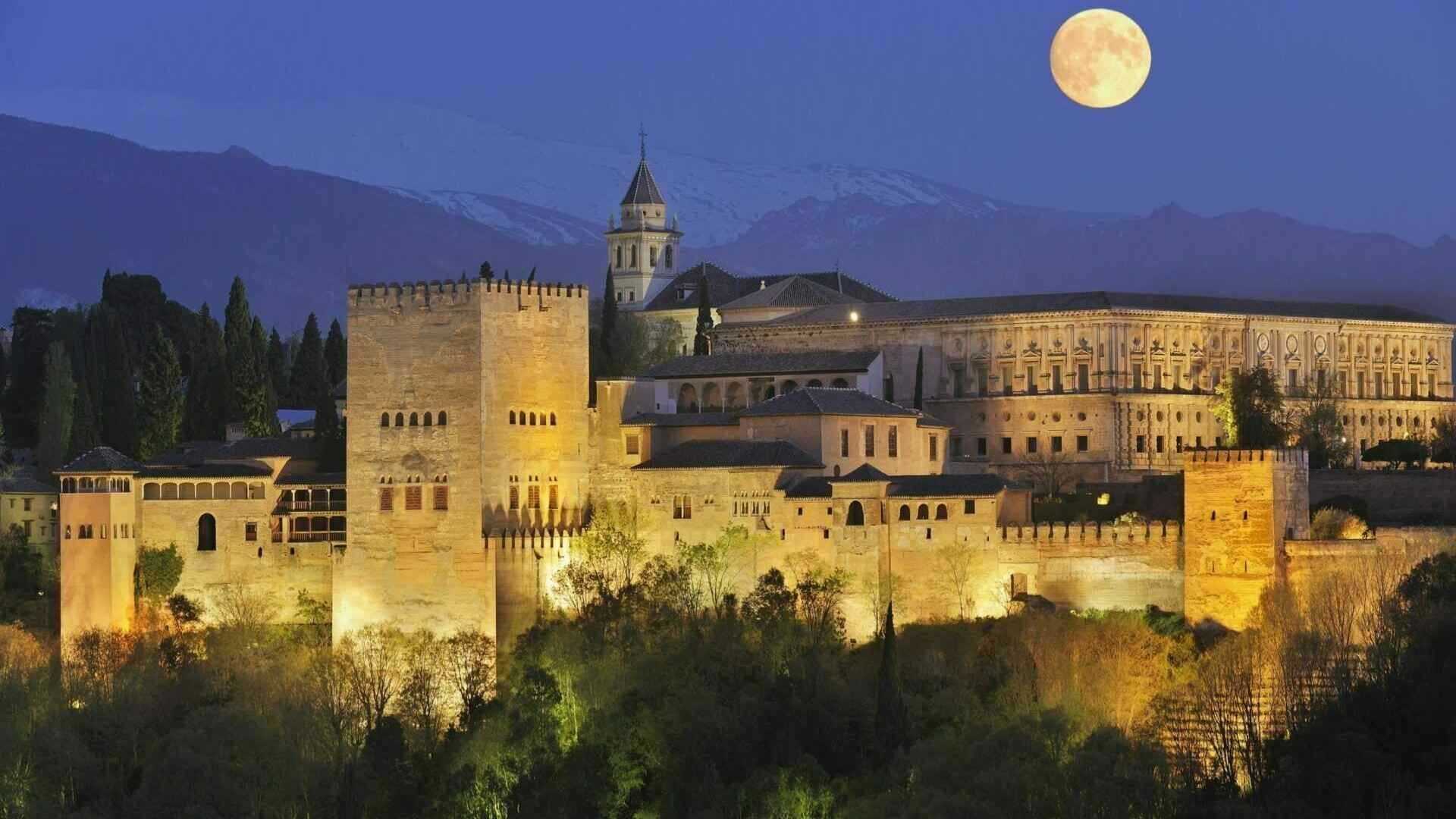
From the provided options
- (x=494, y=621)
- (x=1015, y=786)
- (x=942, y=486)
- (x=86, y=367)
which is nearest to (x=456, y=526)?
(x=494, y=621)

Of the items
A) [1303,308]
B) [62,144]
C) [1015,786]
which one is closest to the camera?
[1015,786]

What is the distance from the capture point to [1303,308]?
267ft

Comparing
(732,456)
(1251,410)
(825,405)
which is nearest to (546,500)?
(732,456)

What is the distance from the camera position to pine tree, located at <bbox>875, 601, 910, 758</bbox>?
160ft

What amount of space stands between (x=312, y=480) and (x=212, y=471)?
224 cm

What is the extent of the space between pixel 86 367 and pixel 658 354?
16.3m

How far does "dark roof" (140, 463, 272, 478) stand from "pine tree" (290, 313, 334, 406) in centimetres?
1759

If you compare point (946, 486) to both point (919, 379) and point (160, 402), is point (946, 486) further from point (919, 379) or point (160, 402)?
point (160, 402)

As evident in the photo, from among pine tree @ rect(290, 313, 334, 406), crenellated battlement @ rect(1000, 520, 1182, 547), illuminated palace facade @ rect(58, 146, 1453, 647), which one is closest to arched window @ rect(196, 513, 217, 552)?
illuminated palace facade @ rect(58, 146, 1453, 647)

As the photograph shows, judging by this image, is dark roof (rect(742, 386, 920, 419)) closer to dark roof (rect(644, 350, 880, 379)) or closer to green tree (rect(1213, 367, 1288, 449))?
dark roof (rect(644, 350, 880, 379))

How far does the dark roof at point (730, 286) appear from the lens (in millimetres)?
87688

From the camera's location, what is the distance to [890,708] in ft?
162

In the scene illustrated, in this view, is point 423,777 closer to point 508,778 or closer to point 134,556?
point 508,778

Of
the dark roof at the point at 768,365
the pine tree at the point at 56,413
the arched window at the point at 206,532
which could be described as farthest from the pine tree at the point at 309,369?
the arched window at the point at 206,532
